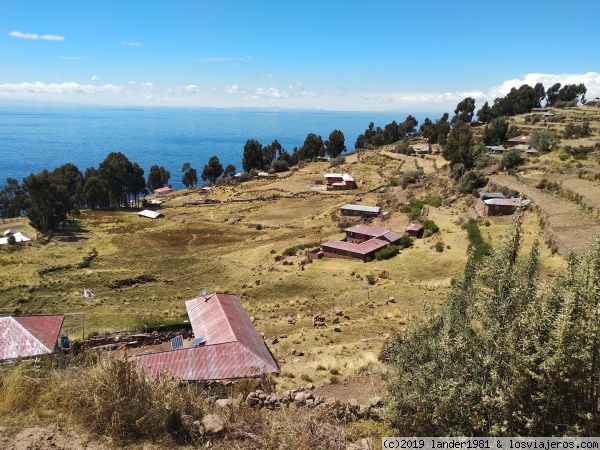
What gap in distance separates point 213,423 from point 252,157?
376 feet

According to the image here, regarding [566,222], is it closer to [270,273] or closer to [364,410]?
[270,273]

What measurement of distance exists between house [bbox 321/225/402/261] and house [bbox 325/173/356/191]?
1553 inches

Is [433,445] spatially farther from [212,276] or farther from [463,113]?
[463,113]

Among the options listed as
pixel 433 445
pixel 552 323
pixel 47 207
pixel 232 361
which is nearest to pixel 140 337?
pixel 232 361

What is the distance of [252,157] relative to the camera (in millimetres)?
120062

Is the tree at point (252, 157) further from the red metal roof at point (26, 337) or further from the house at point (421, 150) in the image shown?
the red metal roof at point (26, 337)

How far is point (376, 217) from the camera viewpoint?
189 ft

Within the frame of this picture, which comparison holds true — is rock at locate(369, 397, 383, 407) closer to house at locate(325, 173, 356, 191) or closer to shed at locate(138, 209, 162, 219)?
shed at locate(138, 209, 162, 219)

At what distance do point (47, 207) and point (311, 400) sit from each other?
72820 mm

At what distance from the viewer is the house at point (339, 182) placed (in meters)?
84.6

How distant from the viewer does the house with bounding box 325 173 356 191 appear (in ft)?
278

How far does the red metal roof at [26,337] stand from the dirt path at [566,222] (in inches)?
1195

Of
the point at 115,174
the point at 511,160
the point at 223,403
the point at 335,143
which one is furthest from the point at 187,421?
the point at 335,143

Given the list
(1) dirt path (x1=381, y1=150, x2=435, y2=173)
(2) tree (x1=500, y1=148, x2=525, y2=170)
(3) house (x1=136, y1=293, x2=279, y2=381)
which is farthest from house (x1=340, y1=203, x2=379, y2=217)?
(3) house (x1=136, y1=293, x2=279, y2=381)
